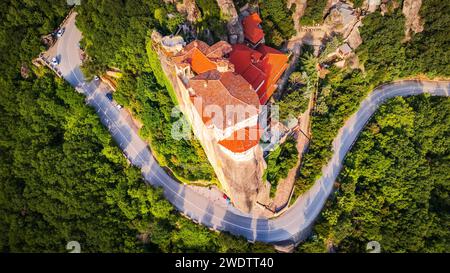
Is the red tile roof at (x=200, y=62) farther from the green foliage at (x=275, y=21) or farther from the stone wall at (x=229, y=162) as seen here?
the green foliage at (x=275, y=21)

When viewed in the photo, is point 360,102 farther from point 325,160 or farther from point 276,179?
point 276,179

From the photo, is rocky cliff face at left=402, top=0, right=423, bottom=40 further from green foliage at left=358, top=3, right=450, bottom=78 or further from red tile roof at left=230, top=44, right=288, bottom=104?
red tile roof at left=230, top=44, right=288, bottom=104

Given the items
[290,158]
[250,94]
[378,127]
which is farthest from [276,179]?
[378,127]

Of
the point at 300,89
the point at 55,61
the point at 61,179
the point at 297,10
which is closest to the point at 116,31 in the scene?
the point at 55,61

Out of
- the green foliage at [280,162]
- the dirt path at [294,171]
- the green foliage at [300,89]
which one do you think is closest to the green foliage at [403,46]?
the green foliage at [300,89]

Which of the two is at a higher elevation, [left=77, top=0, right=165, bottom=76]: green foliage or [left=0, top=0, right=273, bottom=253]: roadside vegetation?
[left=77, top=0, right=165, bottom=76]: green foliage

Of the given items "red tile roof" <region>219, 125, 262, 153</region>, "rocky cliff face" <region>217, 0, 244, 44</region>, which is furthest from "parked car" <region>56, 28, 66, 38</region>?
"red tile roof" <region>219, 125, 262, 153</region>
